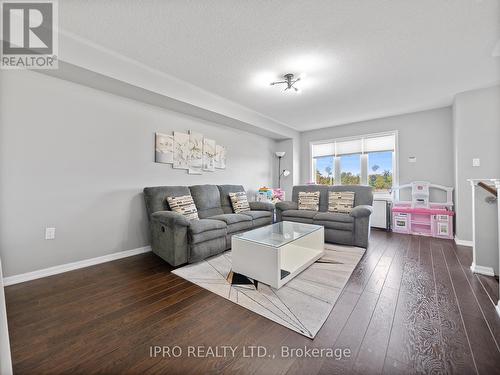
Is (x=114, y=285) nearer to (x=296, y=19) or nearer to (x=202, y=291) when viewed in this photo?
(x=202, y=291)

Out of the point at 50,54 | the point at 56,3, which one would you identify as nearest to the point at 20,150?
the point at 50,54

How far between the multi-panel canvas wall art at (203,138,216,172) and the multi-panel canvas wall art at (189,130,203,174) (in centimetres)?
9

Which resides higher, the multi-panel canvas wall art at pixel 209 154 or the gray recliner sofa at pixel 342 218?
the multi-panel canvas wall art at pixel 209 154

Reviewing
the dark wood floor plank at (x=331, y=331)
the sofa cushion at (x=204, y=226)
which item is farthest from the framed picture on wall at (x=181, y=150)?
the dark wood floor plank at (x=331, y=331)

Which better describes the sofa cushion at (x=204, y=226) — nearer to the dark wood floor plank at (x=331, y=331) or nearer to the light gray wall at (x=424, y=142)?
the dark wood floor plank at (x=331, y=331)

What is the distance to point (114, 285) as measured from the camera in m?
2.16

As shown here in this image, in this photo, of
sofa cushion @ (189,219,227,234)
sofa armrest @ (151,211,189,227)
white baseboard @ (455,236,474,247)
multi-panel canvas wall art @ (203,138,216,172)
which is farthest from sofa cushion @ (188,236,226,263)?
white baseboard @ (455,236,474,247)

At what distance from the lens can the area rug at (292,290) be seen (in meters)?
1.63

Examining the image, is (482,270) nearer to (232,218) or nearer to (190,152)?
(232,218)

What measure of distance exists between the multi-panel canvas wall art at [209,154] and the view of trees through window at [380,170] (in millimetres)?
3696

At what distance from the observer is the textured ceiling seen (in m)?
1.85

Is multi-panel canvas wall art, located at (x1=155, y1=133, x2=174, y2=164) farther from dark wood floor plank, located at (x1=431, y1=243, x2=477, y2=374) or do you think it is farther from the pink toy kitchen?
the pink toy kitchen

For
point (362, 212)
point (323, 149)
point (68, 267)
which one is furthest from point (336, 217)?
point (68, 267)

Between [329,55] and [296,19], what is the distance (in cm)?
75
